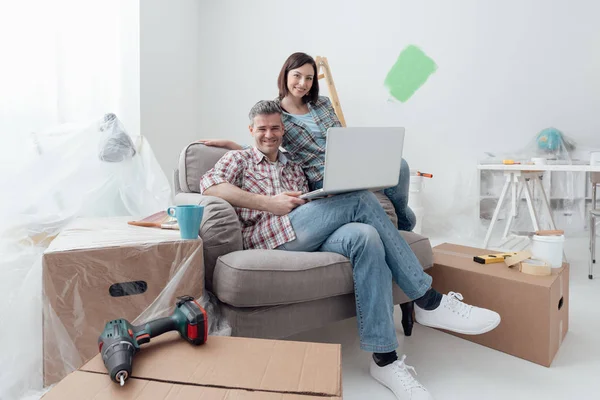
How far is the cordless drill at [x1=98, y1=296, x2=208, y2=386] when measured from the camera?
0.72 metres

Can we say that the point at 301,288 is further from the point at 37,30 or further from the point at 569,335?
the point at 37,30

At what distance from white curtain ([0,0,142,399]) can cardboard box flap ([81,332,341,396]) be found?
18.1 inches

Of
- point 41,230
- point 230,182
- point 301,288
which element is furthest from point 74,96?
point 301,288

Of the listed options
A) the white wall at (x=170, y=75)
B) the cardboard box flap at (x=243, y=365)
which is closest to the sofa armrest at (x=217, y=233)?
the cardboard box flap at (x=243, y=365)

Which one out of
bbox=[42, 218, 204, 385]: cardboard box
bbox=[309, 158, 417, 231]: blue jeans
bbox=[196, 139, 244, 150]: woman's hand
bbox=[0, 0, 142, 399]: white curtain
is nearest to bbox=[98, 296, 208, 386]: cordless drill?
bbox=[42, 218, 204, 385]: cardboard box

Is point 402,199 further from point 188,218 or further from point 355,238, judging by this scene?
point 188,218

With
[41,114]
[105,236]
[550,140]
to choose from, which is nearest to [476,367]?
[105,236]

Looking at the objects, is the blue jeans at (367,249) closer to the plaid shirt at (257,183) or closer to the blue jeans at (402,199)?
the plaid shirt at (257,183)

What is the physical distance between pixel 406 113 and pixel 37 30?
241cm

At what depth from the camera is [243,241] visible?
146cm

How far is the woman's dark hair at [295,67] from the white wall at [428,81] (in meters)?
1.42

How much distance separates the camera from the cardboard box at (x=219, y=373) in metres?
0.69

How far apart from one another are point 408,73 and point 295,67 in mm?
1948

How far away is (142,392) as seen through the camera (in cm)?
69
